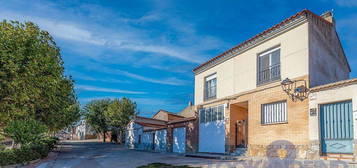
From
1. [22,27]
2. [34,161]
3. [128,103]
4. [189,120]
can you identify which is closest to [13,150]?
[34,161]

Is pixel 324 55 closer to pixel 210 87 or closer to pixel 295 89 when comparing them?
pixel 295 89

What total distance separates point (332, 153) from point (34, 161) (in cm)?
1690

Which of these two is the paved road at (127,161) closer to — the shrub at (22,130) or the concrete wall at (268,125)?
the shrub at (22,130)

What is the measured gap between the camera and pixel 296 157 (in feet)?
43.3

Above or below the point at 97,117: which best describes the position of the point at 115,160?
below

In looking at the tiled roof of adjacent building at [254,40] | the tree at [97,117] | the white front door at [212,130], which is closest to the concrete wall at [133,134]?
the tree at [97,117]

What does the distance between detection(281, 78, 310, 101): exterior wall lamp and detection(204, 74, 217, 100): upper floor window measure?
7.28 meters

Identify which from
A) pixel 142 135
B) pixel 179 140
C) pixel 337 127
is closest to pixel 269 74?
pixel 337 127

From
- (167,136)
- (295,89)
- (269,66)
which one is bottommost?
(167,136)

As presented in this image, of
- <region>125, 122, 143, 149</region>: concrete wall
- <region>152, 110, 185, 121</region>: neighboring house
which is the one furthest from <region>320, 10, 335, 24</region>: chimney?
<region>152, 110, 185, 121</region>: neighboring house

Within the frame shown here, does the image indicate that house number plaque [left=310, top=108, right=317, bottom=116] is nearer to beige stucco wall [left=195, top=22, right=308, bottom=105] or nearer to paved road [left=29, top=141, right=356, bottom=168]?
beige stucco wall [left=195, top=22, right=308, bottom=105]

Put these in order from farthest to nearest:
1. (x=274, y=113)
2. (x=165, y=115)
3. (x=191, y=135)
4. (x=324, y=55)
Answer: (x=165, y=115), (x=191, y=135), (x=274, y=113), (x=324, y=55)

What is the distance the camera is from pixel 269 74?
16.1 meters

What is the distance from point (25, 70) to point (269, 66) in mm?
14032
